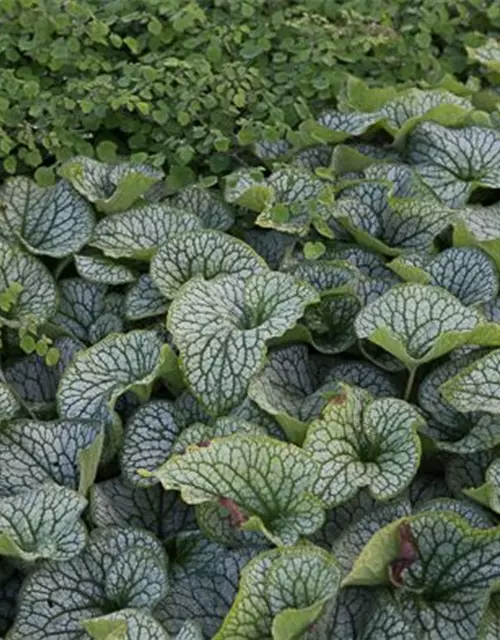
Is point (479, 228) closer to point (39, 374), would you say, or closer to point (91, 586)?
point (39, 374)

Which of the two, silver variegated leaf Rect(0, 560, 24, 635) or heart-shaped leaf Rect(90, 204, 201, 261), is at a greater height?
heart-shaped leaf Rect(90, 204, 201, 261)

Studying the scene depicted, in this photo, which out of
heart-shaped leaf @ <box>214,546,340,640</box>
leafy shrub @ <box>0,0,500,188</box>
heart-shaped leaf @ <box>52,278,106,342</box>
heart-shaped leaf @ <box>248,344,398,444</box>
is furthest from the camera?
leafy shrub @ <box>0,0,500,188</box>

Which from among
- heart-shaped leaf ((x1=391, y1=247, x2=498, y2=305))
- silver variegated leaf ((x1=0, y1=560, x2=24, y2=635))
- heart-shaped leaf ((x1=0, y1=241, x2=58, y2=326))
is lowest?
silver variegated leaf ((x1=0, y1=560, x2=24, y2=635))

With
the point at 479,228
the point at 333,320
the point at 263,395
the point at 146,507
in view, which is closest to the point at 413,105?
the point at 479,228

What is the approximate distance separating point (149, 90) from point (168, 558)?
1.06 m

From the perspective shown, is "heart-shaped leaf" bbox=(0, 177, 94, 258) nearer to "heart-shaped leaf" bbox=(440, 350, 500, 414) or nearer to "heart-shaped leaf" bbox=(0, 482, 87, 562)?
"heart-shaped leaf" bbox=(0, 482, 87, 562)

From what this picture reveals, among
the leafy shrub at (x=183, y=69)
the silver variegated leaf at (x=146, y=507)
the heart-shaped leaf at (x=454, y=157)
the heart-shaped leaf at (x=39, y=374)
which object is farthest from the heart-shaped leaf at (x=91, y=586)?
the heart-shaped leaf at (x=454, y=157)

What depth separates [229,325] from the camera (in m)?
1.89

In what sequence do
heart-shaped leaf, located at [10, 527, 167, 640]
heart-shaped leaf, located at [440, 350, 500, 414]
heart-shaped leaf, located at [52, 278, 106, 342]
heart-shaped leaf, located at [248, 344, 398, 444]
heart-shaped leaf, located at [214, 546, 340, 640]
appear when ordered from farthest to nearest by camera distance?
heart-shaped leaf, located at [52, 278, 106, 342], heart-shaped leaf, located at [248, 344, 398, 444], heart-shaped leaf, located at [440, 350, 500, 414], heart-shaped leaf, located at [10, 527, 167, 640], heart-shaped leaf, located at [214, 546, 340, 640]

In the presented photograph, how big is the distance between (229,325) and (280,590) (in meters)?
0.50

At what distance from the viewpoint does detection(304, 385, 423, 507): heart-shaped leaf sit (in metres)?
1.70

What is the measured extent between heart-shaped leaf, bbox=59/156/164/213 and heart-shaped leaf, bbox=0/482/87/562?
688 mm

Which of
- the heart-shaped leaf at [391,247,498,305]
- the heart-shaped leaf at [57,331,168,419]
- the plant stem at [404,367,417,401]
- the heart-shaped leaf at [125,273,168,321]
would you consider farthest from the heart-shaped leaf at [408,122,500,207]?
the heart-shaped leaf at [57,331,168,419]

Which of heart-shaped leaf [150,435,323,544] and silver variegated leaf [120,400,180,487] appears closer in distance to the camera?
heart-shaped leaf [150,435,323,544]
